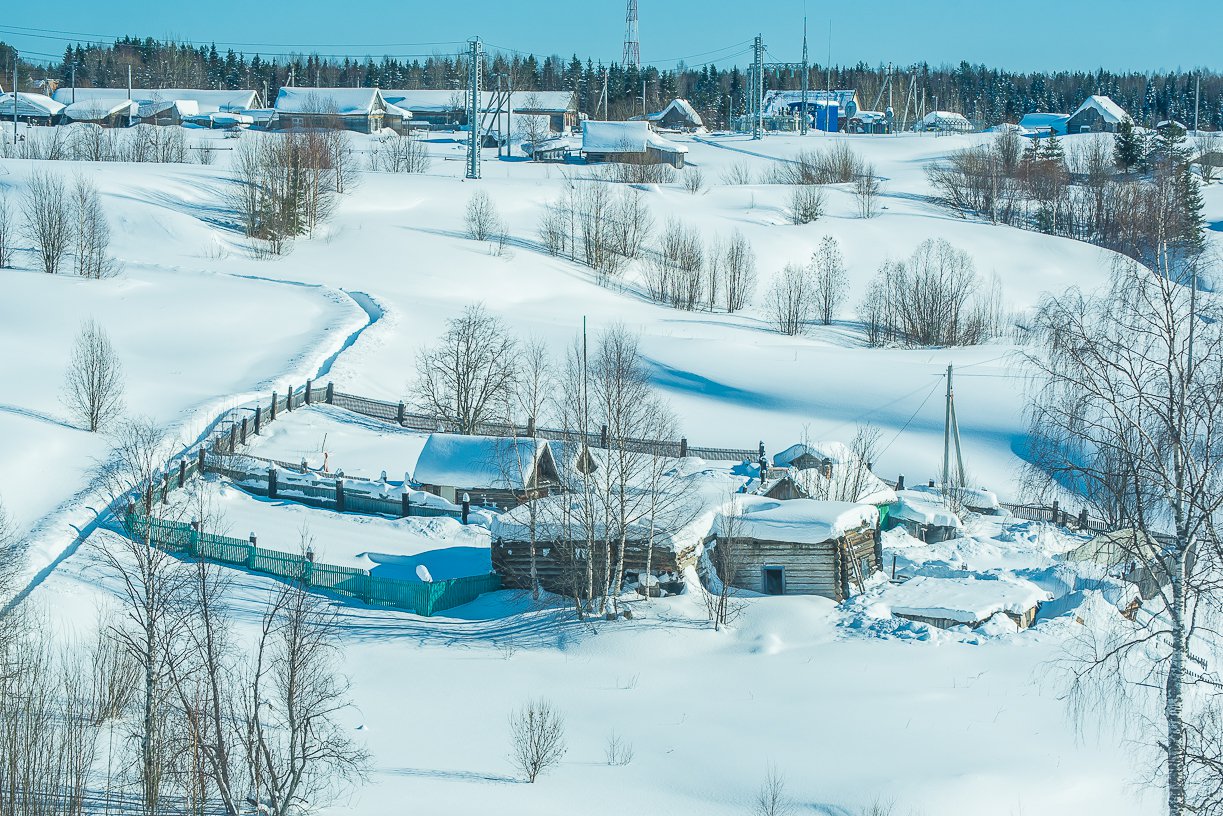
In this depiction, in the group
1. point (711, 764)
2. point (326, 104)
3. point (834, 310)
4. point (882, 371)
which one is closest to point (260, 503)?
point (711, 764)

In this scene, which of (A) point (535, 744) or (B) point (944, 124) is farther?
(B) point (944, 124)

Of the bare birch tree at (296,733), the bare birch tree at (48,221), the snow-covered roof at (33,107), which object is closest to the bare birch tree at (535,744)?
the bare birch tree at (296,733)

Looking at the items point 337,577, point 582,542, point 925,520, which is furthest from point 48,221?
point 925,520

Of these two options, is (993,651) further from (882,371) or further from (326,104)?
(326,104)

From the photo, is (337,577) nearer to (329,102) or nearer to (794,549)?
(794,549)

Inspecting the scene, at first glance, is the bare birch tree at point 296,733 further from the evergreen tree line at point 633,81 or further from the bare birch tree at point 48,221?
the evergreen tree line at point 633,81
